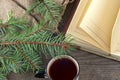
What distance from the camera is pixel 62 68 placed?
0.76m

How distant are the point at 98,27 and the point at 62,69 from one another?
0.13m

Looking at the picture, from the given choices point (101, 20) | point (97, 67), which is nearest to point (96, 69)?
point (97, 67)

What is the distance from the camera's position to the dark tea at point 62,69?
76cm

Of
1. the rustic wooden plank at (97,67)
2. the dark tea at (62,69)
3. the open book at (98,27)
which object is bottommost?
the rustic wooden plank at (97,67)

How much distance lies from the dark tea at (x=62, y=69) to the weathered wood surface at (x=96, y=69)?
5 centimetres

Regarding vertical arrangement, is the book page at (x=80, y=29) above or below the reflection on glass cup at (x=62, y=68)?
above

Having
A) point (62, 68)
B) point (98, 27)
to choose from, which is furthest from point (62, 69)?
point (98, 27)

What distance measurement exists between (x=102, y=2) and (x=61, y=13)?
102 millimetres

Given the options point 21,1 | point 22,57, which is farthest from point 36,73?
point 21,1

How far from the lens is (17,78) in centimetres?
79

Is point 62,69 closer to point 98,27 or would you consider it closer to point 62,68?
point 62,68

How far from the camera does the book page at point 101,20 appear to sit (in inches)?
30.8

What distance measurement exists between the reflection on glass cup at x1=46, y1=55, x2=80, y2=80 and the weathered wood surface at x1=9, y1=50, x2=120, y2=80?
0.15 ft

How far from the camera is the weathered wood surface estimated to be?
0.79 metres
